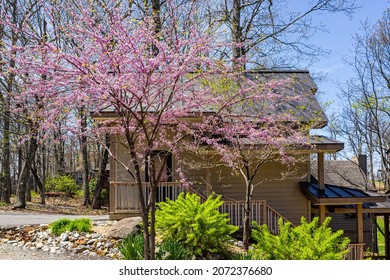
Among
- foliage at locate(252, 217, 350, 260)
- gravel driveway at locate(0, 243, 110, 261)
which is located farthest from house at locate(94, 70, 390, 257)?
foliage at locate(252, 217, 350, 260)

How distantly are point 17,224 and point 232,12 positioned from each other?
734 centimetres

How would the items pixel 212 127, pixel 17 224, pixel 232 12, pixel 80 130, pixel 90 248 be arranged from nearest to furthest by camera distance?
pixel 80 130, pixel 212 127, pixel 90 248, pixel 17 224, pixel 232 12

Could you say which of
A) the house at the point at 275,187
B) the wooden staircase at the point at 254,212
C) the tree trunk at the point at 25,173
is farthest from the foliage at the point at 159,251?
the tree trunk at the point at 25,173

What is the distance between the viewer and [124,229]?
7.16m

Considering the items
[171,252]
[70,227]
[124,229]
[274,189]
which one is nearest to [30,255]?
[70,227]

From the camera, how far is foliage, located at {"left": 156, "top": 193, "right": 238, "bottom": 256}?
639cm

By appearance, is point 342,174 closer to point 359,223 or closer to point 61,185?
point 359,223

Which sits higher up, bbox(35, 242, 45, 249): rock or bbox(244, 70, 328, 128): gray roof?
bbox(244, 70, 328, 128): gray roof

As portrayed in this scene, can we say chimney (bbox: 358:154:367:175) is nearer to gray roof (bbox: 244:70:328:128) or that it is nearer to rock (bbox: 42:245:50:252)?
gray roof (bbox: 244:70:328:128)

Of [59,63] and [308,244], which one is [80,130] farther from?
[308,244]

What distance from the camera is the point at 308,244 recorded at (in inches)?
220

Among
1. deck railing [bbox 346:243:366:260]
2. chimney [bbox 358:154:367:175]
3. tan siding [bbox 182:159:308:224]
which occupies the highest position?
chimney [bbox 358:154:367:175]

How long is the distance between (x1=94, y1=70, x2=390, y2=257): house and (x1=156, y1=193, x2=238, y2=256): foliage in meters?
1.56
